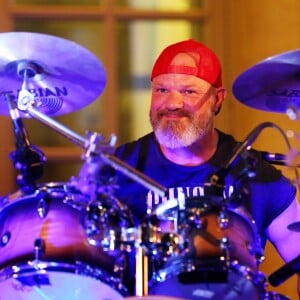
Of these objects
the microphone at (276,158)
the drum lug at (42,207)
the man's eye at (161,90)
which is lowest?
the drum lug at (42,207)

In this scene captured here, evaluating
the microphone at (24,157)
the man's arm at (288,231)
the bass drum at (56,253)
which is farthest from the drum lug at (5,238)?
the man's arm at (288,231)

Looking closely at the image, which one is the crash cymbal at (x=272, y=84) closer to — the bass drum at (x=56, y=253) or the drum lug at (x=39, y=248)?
the bass drum at (x=56, y=253)

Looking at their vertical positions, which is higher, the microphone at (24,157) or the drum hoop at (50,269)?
the microphone at (24,157)

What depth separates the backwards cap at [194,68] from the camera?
2080 millimetres

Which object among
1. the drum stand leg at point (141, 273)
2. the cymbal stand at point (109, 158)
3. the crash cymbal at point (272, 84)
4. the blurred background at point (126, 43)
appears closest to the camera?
the cymbal stand at point (109, 158)

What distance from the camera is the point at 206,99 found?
213 cm

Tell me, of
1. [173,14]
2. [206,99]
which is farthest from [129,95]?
[206,99]

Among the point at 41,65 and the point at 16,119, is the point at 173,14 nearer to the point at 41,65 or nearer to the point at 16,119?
the point at 41,65

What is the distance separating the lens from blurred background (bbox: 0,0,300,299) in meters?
2.66

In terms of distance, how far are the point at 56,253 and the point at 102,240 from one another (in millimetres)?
96

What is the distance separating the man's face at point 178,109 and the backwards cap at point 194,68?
0.04 ft

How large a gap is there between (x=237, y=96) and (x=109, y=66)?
2.47ft

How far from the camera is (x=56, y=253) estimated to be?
1.69m

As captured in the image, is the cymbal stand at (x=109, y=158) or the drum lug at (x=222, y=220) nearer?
the cymbal stand at (x=109, y=158)
